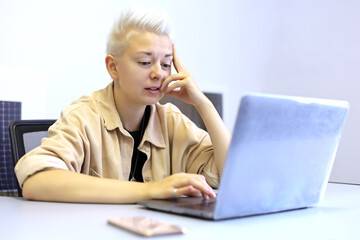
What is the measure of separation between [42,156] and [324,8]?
273 centimetres

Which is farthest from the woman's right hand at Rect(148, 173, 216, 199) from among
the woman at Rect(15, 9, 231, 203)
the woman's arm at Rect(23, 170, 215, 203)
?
the woman at Rect(15, 9, 231, 203)

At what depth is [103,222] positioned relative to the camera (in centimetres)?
82

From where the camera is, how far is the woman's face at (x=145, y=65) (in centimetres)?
137

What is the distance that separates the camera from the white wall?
2248 mm

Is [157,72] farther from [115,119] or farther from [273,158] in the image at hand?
[273,158]

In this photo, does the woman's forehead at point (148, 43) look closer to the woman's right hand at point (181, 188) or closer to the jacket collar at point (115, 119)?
the jacket collar at point (115, 119)

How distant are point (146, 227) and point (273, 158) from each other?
0.88 ft

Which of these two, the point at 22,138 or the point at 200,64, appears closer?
the point at 22,138

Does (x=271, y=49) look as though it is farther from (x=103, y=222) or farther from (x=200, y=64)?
(x=103, y=222)

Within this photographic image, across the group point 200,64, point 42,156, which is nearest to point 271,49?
point 200,64

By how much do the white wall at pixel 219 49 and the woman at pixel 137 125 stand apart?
89cm

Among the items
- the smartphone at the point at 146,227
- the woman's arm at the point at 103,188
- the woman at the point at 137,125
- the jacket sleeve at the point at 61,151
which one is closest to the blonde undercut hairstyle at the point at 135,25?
the woman at the point at 137,125

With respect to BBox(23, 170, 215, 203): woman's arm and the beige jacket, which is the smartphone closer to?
BBox(23, 170, 215, 203): woman's arm

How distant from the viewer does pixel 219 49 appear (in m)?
3.19
